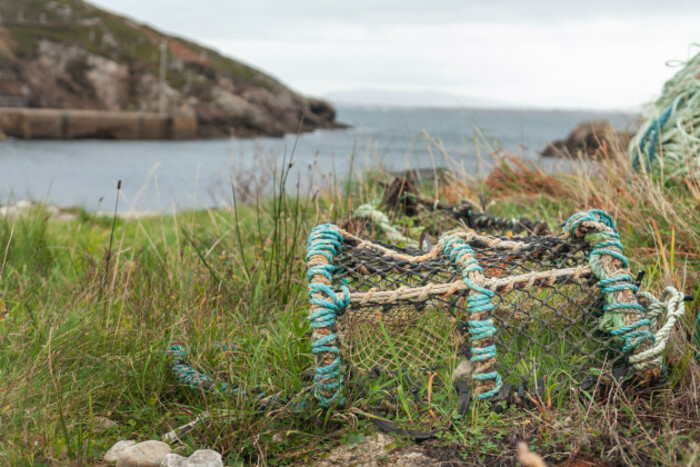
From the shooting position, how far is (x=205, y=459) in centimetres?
175

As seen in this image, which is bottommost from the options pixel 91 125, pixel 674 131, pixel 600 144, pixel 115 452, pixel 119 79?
pixel 91 125

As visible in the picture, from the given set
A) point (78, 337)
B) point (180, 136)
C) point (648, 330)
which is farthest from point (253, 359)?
point (180, 136)

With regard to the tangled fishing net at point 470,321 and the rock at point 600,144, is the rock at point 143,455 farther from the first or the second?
the rock at point 600,144

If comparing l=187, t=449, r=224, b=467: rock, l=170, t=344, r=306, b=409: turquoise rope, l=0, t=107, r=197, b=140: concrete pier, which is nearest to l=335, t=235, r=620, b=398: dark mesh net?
l=170, t=344, r=306, b=409: turquoise rope

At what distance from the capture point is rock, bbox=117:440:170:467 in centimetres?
175

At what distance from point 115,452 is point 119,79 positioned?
2749 inches

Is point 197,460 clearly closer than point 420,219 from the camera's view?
Yes

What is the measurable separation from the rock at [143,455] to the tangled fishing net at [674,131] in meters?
3.50

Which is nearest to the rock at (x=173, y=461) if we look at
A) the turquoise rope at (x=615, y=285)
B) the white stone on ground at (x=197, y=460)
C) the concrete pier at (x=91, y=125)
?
the white stone on ground at (x=197, y=460)

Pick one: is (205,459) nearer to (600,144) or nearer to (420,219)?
(420,219)

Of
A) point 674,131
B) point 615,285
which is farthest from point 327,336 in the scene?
point 674,131

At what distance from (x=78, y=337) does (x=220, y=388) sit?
64 centimetres

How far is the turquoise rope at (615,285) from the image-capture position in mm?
2123

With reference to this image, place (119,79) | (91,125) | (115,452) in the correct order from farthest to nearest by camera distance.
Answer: (119,79) < (91,125) < (115,452)
